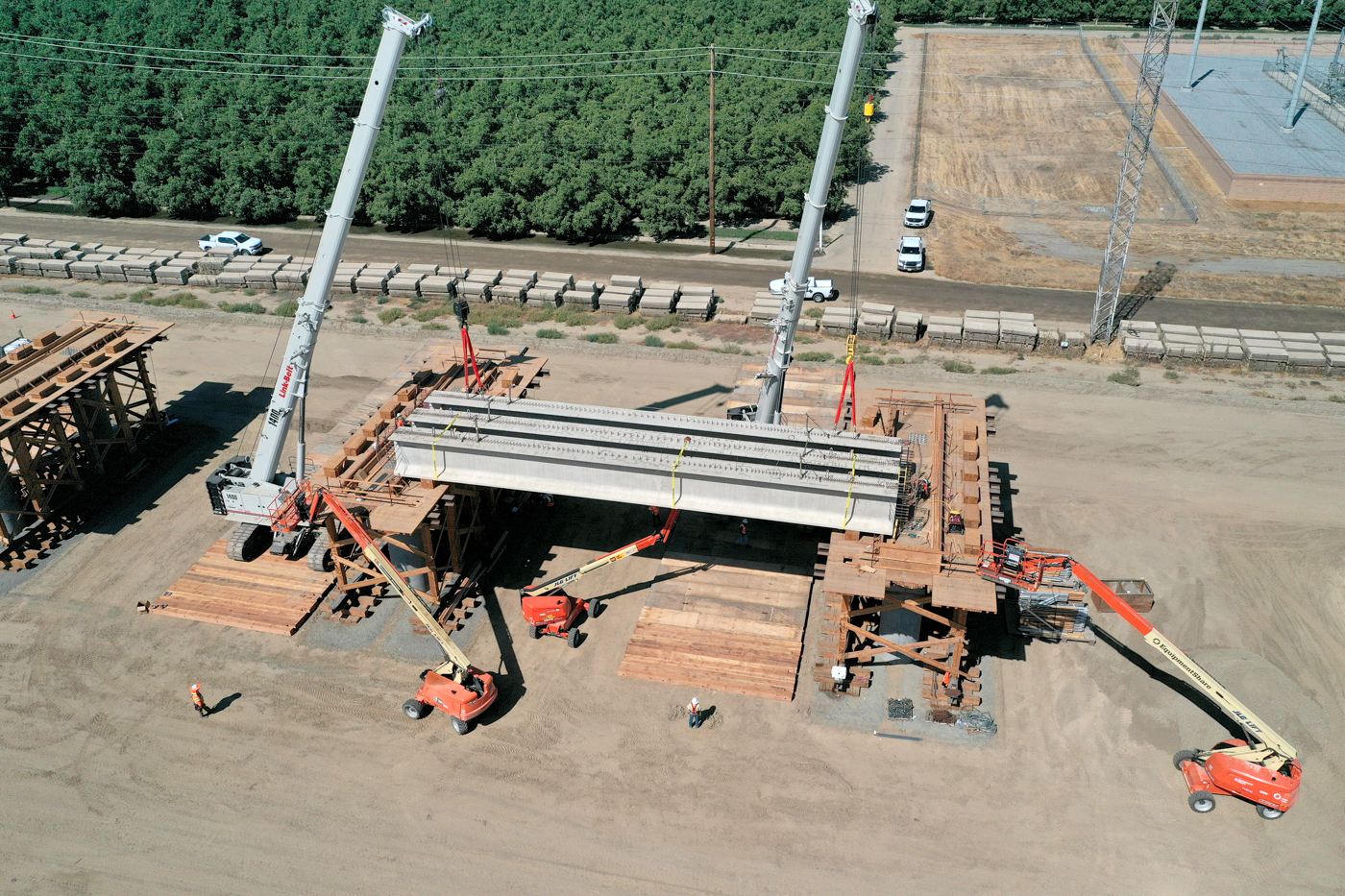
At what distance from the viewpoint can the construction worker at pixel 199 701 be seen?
26609 millimetres

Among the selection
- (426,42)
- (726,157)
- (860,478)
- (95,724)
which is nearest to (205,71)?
(426,42)

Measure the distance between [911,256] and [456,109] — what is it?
1514 inches

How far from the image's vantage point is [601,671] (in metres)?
28.1

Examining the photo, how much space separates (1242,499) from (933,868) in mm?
20650

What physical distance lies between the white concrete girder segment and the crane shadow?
8.20 metres

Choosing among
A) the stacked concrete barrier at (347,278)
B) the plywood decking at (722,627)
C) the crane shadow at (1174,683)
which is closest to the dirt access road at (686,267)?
the stacked concrete barrier at (347,278)

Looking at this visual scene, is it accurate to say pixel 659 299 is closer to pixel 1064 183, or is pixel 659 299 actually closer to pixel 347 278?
pixel 347 278

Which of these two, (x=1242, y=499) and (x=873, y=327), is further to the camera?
(x=873, y=327)

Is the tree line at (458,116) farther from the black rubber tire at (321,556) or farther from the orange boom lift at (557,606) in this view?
the orange boom lift at (557,606)

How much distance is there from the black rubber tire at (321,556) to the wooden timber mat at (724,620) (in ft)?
35.3

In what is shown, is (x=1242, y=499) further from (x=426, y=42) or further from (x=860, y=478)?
(x=426, y=42)

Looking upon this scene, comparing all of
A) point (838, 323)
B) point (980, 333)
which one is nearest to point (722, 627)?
point (838, 323)

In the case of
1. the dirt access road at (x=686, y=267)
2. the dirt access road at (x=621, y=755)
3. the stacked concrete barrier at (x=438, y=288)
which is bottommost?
the dirt access road at (x=621, y=755)

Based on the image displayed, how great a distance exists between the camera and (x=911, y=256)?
54.1 metres
